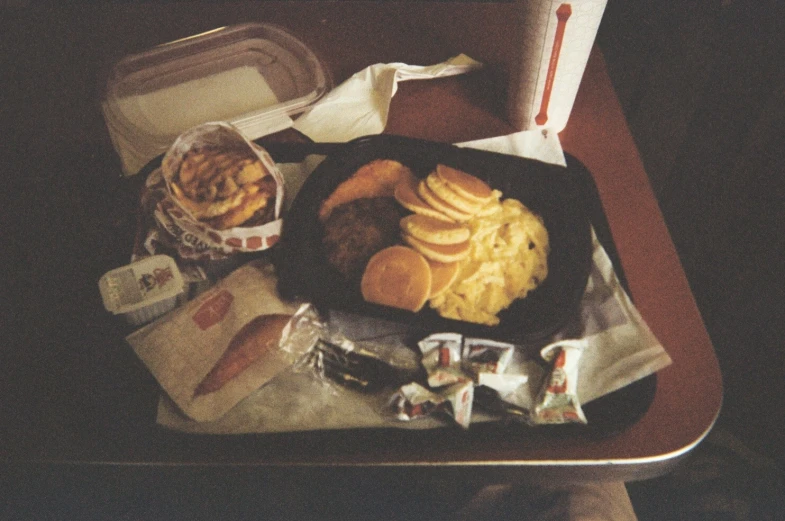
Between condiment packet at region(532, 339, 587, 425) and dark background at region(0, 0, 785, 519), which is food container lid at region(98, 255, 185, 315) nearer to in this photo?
dark background at region(0, 0, 785, 519)

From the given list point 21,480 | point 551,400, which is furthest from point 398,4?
point 21,480

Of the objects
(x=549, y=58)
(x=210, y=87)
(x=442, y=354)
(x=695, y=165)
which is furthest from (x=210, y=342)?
(x=695, y=165)

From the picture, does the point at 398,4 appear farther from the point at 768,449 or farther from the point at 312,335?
the point at 768,449

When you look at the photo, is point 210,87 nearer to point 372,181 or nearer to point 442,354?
point 372,181

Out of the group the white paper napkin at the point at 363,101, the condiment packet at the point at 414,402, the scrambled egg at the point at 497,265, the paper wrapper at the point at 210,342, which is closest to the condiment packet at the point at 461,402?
the condiment packet at the point at 414,402

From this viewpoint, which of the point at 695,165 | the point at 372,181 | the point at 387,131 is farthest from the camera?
the point at 695,165

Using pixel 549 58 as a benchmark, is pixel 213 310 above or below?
below

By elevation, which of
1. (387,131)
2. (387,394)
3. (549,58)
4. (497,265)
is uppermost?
(549,58)

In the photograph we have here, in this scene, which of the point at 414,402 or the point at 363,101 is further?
the point at 363,101
